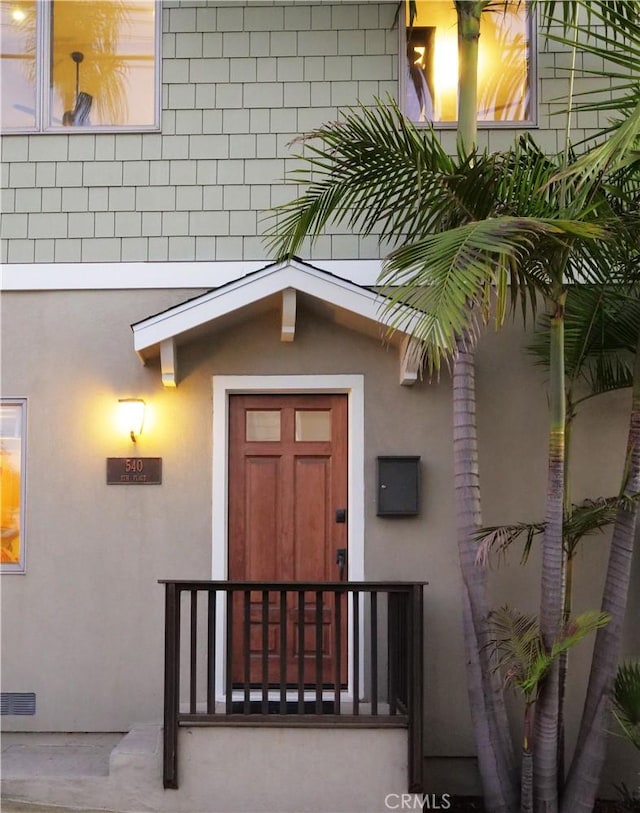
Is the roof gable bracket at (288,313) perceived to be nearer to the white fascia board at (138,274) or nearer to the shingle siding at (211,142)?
the white fascia board at (138,274)

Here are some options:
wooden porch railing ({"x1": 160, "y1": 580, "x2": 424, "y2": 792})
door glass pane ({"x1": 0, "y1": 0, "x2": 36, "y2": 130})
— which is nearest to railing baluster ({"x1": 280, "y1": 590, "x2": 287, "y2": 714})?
wooden porch railing ({"x1": 160, "y1": 580, "x2": 424, "y2": 792})

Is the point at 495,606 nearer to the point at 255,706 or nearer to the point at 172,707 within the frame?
the point at 255,706

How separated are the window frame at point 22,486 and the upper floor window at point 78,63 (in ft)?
5.89

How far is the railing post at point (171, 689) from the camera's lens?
4.75 m

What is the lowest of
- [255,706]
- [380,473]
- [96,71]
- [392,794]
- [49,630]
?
[392,794]

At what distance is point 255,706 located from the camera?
5.30 m

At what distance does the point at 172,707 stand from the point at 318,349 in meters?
2.30

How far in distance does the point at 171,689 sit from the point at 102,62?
4.02 m

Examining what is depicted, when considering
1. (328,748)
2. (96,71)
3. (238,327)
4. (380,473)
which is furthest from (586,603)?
(96,71)

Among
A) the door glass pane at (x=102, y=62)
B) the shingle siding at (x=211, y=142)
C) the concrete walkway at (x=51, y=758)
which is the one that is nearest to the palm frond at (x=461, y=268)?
the shingle siding at (x=211, y=142)

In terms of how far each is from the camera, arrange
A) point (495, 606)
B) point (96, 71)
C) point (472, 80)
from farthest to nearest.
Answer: point (96, 71), point (495, 606), point (472, 80)

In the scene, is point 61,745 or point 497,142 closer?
point 61,745

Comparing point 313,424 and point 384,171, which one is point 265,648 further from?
point 384,171

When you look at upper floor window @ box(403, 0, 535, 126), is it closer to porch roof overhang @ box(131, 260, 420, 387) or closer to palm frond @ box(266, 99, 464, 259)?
palm frond @ box(266, 99, 464, 259)
